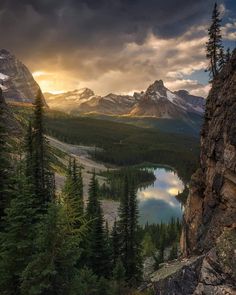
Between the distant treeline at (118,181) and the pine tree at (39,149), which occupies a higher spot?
the pine tree at (39,149)

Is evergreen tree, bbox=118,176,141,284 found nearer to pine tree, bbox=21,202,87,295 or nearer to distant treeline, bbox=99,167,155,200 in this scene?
pine tree, bbox=21,202,87,295

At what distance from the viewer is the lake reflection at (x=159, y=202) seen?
396ft

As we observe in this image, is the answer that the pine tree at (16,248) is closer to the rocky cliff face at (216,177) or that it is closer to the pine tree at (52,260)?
the pine tree at (52,260)

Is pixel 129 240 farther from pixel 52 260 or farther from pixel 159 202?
pixel 159 202

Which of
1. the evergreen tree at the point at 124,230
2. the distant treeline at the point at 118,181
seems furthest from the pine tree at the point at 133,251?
the distant treeline at the point at 118,181


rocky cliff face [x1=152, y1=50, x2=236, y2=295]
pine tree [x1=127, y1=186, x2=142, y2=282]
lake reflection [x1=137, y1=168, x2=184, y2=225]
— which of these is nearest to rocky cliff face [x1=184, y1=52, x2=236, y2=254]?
rocky cliff face [x1=152, y1=50, x2=236, y2=295]

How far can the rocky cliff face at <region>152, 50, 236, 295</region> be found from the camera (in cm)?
1920

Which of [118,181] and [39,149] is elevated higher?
[39,149]

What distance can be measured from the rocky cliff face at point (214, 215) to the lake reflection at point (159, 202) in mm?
77061

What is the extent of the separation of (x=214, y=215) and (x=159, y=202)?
120540mm

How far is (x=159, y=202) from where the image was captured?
A: 479ft

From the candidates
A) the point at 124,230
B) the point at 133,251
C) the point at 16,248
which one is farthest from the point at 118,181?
the point at 16,248

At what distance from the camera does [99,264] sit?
4003cm

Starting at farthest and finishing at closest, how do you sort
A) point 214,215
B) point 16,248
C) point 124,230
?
point 124,230 < point 214,215 < point 16,248
